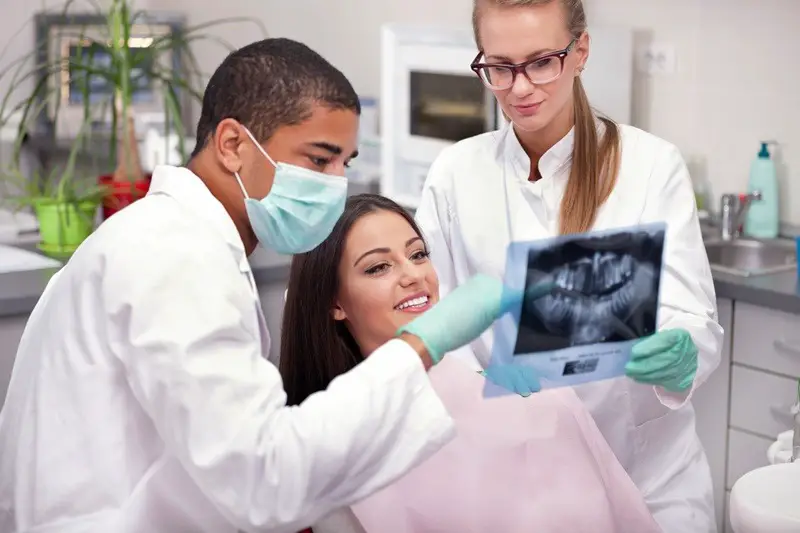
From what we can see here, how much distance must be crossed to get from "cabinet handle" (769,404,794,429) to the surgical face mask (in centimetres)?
153

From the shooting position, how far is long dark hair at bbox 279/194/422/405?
6.39ft

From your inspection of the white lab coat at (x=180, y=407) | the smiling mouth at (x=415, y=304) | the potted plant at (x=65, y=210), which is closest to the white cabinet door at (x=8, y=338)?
→ the potted plant at (x=65, y=210)

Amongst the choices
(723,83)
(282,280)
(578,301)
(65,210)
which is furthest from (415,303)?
(723,83)

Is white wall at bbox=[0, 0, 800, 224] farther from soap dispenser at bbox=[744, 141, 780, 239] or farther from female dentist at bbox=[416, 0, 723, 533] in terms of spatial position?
female dentist at bbox=[416, 0, 723, 533]

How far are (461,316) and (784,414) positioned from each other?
62.7 inches

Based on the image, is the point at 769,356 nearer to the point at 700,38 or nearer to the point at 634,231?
the point at 700,38

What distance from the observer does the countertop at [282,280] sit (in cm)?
262

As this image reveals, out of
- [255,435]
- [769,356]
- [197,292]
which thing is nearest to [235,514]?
[255,435]

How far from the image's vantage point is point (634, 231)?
1524mm

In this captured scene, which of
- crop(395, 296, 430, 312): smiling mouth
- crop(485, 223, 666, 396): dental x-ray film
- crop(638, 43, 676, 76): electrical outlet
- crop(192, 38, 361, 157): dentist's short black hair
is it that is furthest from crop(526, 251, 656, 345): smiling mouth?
crop(638, 43, 676, 76): electrical outlet

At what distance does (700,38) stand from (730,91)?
0.18 metres

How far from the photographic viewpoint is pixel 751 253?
10.6 ft

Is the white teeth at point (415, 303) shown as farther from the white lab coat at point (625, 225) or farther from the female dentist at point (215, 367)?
the female dentist at point (215, 367)

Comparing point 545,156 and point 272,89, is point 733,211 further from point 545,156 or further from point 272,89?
point 272,89
